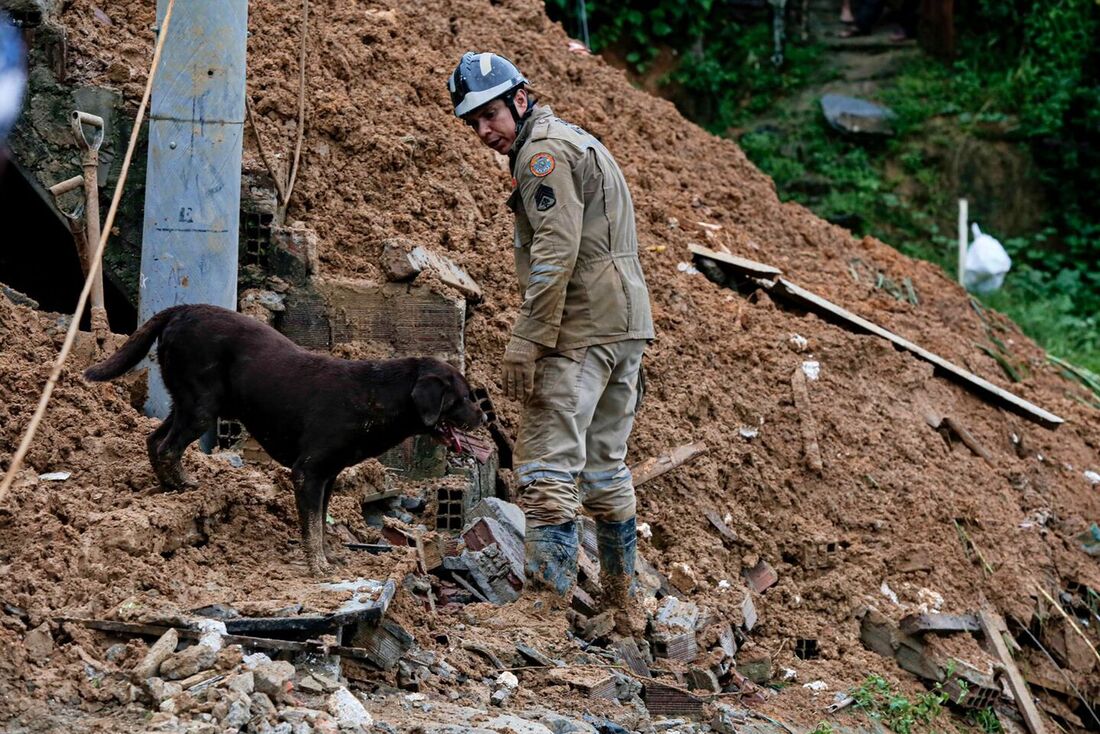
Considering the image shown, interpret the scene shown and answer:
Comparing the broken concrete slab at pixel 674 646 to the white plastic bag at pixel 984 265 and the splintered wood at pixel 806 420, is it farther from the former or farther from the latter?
the white plastic bag at pixel 984 265

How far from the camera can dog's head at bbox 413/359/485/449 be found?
226 inches

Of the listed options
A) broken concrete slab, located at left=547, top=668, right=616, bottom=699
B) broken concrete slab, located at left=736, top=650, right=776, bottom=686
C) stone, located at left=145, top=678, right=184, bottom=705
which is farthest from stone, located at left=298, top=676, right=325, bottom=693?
broken concrete slab, located at left=736, top=650, right=776, bottom=686

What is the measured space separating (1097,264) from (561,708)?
1447 centimetres

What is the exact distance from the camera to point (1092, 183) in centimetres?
1836

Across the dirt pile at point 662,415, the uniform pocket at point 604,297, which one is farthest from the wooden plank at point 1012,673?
the uniform pocket at point 604,297

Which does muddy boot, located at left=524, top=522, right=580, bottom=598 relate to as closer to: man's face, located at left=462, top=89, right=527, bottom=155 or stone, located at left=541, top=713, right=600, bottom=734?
stone, located at left=541, top=713, right=600, bottom=734

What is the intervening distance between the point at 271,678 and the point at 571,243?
2372mm

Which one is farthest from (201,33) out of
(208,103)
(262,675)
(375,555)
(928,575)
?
(928,575)

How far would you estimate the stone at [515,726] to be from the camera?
197 inches

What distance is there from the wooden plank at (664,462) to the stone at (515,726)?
307cm

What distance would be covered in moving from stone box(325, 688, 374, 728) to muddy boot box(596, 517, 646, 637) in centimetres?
200

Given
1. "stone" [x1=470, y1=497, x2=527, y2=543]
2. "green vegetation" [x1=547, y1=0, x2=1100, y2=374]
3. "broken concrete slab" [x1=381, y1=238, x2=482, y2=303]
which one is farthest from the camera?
"green vegetation" [x1=547, y1=0, x2=1100, y2=374]

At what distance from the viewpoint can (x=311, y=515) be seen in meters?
5.79

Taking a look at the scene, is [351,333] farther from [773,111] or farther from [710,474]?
[773,111]
